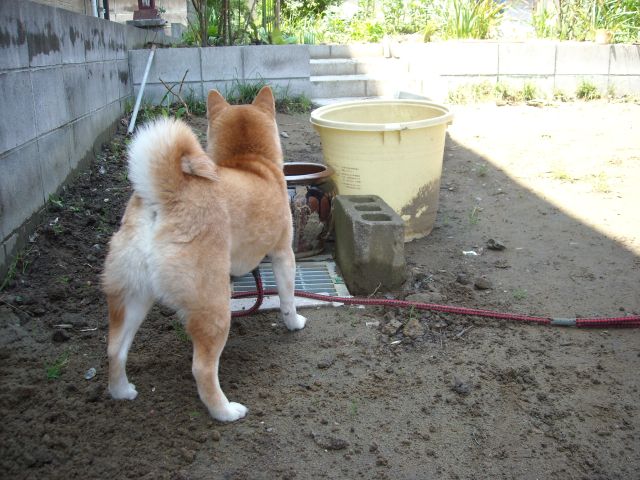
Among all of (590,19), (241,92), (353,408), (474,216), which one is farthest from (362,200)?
(590,19)

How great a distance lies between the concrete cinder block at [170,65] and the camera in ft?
22.9

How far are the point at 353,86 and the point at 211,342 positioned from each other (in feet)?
22.9

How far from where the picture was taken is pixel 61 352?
2564 mm

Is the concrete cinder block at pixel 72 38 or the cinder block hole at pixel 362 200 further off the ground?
the concrete cinder block at pixel 72 38

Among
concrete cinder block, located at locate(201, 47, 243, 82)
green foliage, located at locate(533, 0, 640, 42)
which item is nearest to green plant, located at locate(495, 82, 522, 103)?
green foliage, located at locate(533, 0, 640, 42)

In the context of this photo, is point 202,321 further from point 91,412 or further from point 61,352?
point 61,352

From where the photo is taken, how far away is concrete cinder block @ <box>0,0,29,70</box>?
310cm

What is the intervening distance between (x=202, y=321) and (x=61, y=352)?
878 millimetres

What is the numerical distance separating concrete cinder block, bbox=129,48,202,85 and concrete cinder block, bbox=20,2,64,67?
2.81 meters

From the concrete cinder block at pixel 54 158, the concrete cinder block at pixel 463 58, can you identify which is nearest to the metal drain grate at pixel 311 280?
the concrete cinder block at pixel 54 158

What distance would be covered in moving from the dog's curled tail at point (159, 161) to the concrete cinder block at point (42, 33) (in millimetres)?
1948

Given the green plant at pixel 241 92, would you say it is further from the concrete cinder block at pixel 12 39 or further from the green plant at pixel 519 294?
the green plant at pixel 519 294

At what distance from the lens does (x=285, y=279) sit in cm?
286

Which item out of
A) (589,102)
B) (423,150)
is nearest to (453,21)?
(589,102)
